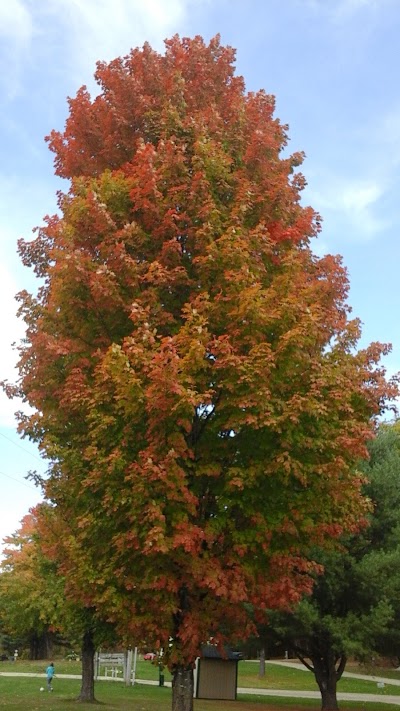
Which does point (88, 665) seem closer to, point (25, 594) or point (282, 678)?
point (282, 678)

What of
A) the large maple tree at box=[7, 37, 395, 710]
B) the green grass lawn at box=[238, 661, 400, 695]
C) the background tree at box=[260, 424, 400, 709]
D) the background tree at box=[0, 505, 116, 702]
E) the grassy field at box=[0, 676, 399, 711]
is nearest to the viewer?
the large maple tree at box=[7, 37, 395, 710]

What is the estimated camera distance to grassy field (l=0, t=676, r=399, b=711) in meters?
19.7

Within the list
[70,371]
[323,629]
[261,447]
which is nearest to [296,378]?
[261,447]

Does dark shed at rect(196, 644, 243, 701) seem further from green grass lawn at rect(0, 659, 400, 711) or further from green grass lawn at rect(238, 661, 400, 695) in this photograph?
green grass lawn at rect(238, 661, 400, 695)

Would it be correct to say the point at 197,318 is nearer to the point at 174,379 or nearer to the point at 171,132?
the point at 174,379

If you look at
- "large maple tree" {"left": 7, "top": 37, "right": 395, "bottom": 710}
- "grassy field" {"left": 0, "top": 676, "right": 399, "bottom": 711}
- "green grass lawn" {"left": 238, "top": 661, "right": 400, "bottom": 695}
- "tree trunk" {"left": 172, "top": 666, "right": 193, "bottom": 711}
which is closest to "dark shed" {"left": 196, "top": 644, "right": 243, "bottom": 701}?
"grassy field" {"left": 0, "top": 676, "right": 399, "bottom": 711}

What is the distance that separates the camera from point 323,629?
18562 mm

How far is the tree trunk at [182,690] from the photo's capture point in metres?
9.05

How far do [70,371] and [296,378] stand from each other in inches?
122

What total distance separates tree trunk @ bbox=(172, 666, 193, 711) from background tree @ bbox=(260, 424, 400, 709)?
9.04m

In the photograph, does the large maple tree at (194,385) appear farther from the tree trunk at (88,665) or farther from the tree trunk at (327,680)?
the tree trunk at (88,665)

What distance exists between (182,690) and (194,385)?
4191mm

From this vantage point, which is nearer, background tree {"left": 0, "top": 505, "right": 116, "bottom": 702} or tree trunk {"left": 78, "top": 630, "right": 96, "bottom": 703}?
background tree {"left": 0, "top": 505, "right": 116, "bottom": 702}

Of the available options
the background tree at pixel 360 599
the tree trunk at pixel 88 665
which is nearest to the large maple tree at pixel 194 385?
the background tree at pixel 360 599
